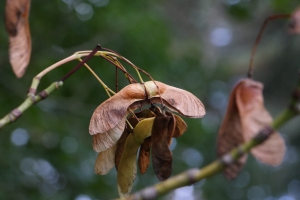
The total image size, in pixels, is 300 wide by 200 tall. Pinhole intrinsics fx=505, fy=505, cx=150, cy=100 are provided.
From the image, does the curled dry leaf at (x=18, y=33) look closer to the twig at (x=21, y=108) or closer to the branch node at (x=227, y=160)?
the twig at (x=21, y=108)

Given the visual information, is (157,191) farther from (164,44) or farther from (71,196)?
(164,44)

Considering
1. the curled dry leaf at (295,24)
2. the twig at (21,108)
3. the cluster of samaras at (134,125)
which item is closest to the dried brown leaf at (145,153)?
the cluster of samaras at (134,125)

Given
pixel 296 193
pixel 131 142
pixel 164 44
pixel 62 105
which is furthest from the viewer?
pixel 296 193

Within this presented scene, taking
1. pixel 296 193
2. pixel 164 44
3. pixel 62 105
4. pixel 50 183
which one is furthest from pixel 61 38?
pixel 296 193

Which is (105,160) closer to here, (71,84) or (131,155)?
(131,155)

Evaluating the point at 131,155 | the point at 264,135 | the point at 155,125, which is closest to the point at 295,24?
the point at 264,135

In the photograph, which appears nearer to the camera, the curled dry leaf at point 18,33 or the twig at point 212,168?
the twig at point 212,168
